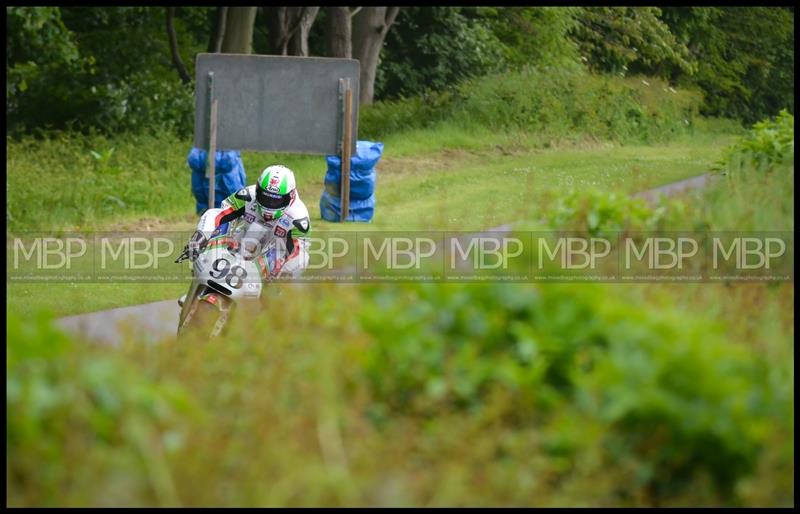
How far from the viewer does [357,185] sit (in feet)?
67.0

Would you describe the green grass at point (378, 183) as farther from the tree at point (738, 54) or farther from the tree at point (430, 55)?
the tree at point (738, 54)

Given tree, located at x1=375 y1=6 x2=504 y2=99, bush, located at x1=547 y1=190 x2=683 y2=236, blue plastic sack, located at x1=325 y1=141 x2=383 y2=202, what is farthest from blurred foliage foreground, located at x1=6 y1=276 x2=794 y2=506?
tree, located at x1=375 y1=6 x2=504 y2=99

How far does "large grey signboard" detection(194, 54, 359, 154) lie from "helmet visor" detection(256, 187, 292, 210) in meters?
7.22

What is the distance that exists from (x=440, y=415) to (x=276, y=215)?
6.40 metres

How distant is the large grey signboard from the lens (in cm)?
1842

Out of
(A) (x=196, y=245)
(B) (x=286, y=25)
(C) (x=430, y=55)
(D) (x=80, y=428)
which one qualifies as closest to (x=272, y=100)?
(A) (x=196, y=245)

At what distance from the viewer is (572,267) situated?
755 cm

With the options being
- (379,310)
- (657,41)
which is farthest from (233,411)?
(657,41)

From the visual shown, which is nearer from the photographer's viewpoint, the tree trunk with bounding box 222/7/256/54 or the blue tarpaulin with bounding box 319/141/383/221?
the blue tarpaulin with bounding box 319/141/383/221

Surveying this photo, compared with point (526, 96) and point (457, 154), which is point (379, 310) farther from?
point (526, 96)

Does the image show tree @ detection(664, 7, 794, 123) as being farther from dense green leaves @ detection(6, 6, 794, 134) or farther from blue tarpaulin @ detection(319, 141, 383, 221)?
blue tarpaulin @ detection(319, 141, 383, 221)

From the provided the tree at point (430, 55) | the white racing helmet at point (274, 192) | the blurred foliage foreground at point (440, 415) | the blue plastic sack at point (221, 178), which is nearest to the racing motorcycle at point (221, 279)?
the white racing helmet at point (274, 192)

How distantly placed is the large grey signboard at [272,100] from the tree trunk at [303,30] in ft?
43.5

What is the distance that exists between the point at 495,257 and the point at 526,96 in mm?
28115
